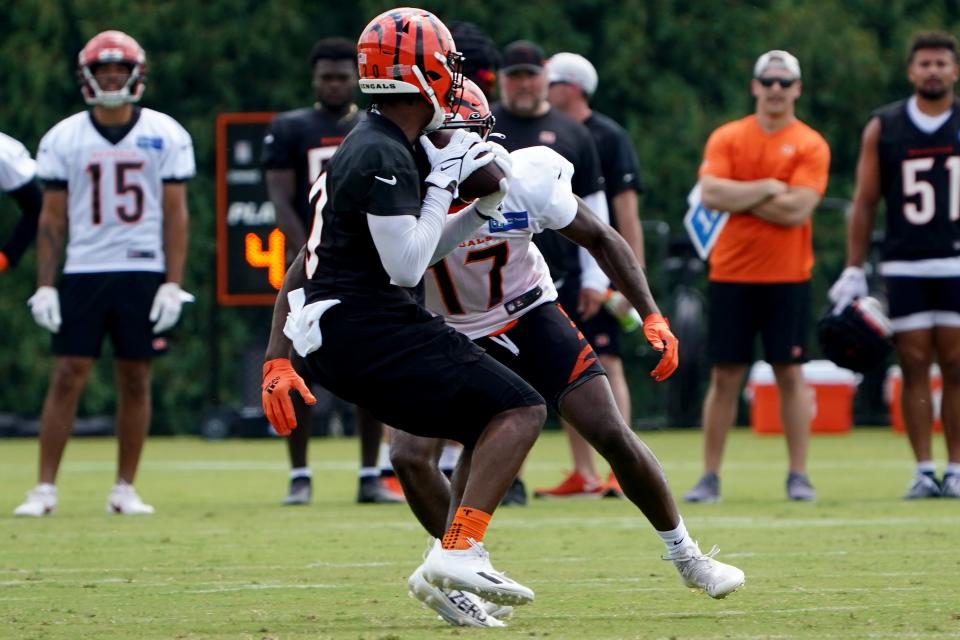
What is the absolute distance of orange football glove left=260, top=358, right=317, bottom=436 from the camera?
5.38m

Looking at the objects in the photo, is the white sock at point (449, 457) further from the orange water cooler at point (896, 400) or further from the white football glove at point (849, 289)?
the orange water cooler at point (896, 400)

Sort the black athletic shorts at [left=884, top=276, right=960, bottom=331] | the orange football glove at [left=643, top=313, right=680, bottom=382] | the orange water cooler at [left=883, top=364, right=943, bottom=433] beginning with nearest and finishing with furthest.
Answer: the orange football glove at [left=643, top=313, right=680, bottom=382], the black athletic shorts at [left=884, top=276, right=960, bottom=331], the orange water cooler at [left=883, top=364, right=943, bottom=433]

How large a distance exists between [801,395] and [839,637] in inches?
195

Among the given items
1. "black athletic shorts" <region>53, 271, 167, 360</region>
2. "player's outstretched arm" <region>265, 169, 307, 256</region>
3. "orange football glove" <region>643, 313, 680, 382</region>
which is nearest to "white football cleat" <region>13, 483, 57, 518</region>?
"black athletic shorts" <region>53, 271, 167, 360</region>

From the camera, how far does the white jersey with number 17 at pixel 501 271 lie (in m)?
6.06

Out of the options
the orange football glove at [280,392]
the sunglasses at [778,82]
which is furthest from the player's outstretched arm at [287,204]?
the orange football glove at [280,392]

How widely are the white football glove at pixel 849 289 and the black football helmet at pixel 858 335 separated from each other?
0.05 m

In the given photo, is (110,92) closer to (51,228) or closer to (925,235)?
(51,228)

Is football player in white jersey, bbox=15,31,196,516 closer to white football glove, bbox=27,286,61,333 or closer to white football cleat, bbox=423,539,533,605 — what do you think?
white football glove, bbox=27,286,61,333

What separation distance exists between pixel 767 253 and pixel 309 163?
7.75 ft

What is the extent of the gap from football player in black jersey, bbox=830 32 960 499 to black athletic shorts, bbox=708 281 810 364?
1.78 ft

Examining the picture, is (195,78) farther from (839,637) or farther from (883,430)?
(839,637)

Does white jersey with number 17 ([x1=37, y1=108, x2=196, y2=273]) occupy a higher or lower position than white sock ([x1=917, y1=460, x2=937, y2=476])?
higher

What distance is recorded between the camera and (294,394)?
1070 cm
